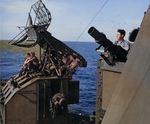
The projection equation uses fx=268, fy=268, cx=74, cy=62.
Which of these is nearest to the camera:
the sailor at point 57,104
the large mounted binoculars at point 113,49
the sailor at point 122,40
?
the large mounted binoculars at point 113,49

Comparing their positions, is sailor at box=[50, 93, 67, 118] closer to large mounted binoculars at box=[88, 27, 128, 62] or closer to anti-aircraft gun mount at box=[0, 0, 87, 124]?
anti-aircraft gun mount at box=[0, 0, 87, 124]

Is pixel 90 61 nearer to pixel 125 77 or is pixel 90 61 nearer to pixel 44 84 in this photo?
pixel 44 84

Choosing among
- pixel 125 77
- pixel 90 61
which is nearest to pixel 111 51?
pixel 125 77

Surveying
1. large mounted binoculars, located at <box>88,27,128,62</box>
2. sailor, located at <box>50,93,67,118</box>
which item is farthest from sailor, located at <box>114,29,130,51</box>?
sailor, located at <box>50,93,67,118</box>

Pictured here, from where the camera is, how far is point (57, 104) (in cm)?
996

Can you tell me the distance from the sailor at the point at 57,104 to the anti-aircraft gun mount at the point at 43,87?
23 cm

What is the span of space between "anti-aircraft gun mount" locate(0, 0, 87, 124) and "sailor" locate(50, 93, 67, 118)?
23cm

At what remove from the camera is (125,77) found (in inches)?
74.1

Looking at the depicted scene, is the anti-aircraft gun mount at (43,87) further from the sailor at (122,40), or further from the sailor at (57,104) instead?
the sailor at (122,40)

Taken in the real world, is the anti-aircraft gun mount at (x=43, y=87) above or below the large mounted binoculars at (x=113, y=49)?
below

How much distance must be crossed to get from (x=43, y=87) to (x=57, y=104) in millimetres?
846

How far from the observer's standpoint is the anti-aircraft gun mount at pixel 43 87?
10.1 meters

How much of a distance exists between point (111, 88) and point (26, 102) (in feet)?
18.9

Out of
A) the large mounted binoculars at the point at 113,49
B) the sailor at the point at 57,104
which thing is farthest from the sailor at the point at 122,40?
the sailor at the point at 57,104
